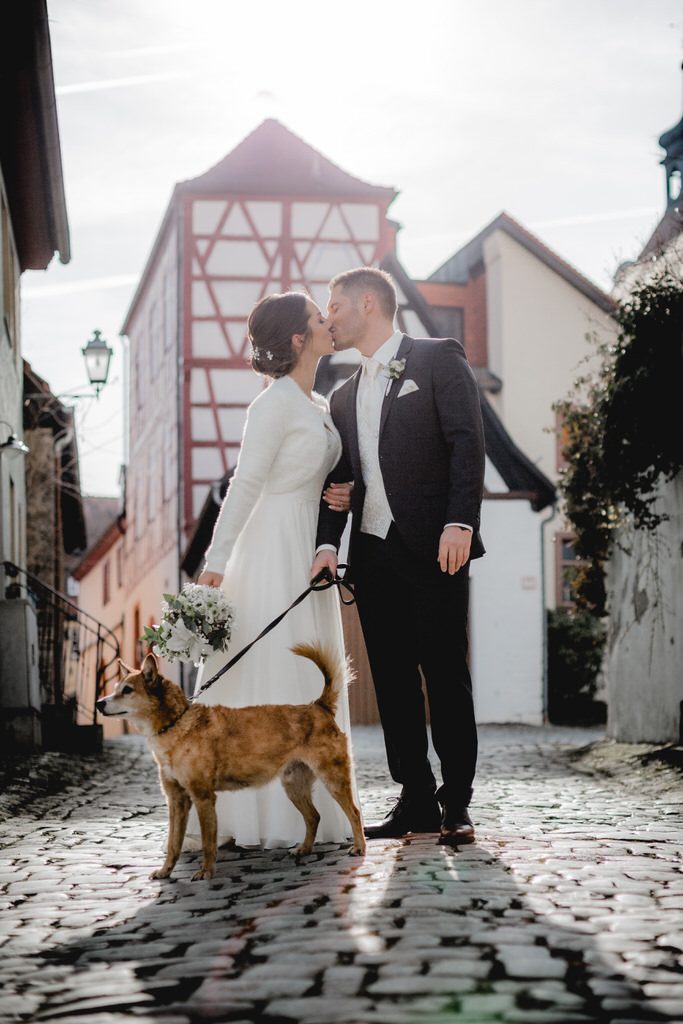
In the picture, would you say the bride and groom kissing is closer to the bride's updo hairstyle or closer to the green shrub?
the bride's updo hairstyle

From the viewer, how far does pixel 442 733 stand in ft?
17.5

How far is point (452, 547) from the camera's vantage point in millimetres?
5250

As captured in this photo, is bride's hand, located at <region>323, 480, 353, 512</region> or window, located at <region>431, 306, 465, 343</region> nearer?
bride's hand, located at <region>323, 480, 353, 512</region>

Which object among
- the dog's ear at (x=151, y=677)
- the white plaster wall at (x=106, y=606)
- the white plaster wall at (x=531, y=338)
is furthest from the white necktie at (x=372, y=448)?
the white plaster wall at (x=106, y=606)

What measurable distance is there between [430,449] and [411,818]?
138 centimetres

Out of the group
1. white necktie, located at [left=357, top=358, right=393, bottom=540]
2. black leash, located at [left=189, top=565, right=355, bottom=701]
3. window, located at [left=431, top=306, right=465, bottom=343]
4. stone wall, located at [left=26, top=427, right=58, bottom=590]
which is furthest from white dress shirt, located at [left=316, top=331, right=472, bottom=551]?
window, located at [left=431, top=306, right=465, bottom=343]

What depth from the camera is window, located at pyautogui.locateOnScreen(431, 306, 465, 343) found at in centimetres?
3000

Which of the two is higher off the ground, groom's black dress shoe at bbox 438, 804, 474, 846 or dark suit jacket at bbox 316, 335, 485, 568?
dark suit jacket at bbox 316, 335, 485, 568

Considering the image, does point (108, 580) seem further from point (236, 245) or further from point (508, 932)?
point (508, 932)

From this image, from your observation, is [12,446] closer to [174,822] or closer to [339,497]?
[339,497]

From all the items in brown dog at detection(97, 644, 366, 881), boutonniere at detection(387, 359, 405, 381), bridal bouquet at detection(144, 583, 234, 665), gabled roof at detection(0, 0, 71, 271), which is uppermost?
gabled roof at detection(0, 0, 71, 271)

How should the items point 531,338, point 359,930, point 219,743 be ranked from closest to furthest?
point 359,930, point 219,743, point 531,338

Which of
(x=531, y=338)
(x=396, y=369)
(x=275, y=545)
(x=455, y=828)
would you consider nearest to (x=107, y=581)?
(x=531, y=338)

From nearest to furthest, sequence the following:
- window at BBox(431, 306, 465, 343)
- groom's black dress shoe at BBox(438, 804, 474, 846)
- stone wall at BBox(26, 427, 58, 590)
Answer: groom's black dress shoe at BBox(438, 804, 474, 846), stone wall at BBox(26, 427, 58, 590), window at BBox(431, 306, 465, 343)
